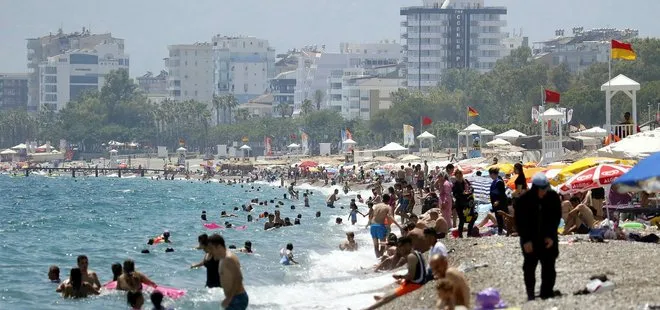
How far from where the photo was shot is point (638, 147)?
2523cm

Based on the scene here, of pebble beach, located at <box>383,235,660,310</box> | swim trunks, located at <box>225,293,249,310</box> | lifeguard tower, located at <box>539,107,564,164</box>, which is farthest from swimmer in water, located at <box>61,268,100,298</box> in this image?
lifeguard tower, located at <box>539,107,564,164</box>

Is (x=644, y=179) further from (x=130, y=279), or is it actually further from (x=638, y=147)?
(x=638, y=147)

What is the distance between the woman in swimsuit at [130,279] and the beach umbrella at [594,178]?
848 centimetres

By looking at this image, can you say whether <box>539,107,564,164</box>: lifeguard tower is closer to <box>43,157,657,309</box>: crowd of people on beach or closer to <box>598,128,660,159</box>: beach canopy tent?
<box>43,157,657,309</box>: crowd of people on beach

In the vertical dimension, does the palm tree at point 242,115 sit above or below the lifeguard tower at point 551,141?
above

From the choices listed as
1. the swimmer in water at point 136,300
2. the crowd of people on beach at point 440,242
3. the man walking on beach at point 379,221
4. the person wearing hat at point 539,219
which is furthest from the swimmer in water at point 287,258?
the person wearing hat at point 539,219

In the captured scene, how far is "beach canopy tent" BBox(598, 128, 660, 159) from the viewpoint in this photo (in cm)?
2500

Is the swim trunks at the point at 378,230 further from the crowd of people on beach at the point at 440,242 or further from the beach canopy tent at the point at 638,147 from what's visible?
the beach canopy tent at the point at 638,147

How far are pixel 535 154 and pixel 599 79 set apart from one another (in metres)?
51.1

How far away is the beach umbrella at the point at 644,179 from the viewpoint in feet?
48.7

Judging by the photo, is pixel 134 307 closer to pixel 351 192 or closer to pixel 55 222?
pixel 55 222

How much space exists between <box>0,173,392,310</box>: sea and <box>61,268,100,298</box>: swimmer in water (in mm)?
166

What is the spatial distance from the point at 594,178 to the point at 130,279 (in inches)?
352

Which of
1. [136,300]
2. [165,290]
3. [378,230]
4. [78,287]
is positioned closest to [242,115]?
[378,230]
